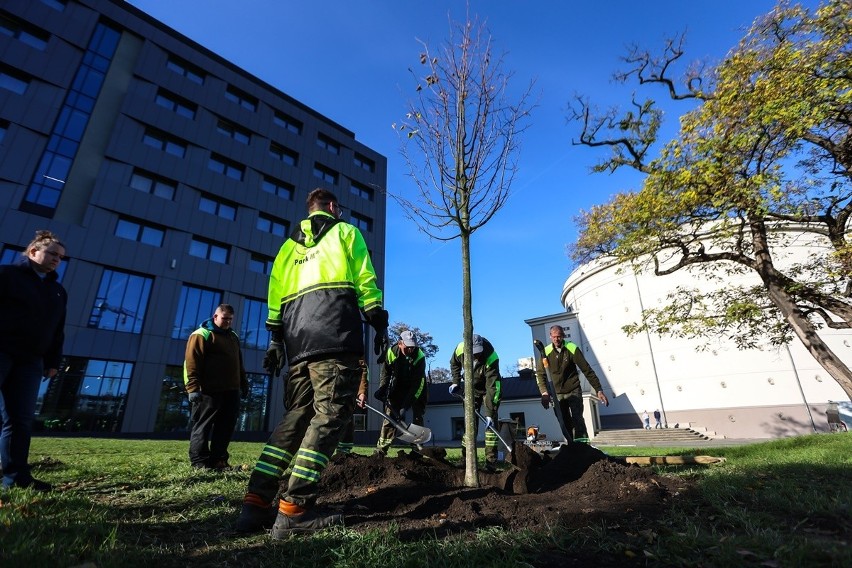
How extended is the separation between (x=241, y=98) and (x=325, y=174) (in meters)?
7.36

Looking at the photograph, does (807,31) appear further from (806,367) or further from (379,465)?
(806,367)

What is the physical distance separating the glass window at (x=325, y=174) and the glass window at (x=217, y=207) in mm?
7277

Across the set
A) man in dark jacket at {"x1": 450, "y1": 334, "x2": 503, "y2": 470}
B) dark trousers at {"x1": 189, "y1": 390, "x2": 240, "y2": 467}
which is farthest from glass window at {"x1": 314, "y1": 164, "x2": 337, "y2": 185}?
dark trousers at {"x1": 189, "y1": 390, "x2": 240, "y2": 467}

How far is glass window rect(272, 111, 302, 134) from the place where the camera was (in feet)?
97.7

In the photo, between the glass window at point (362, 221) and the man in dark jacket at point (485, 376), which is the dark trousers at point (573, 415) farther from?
the glass window at point (362, 221)

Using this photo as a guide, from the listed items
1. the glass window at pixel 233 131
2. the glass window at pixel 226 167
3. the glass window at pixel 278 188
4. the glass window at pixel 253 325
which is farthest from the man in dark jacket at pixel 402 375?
the glass window at pixel 233 131

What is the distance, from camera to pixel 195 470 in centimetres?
456

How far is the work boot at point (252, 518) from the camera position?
2447mm

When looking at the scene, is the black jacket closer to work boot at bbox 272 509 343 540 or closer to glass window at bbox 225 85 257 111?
work boot at bbox 272 509 343 540

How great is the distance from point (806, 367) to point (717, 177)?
2643cm

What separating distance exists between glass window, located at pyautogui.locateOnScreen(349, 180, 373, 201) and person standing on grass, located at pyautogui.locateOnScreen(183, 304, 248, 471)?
28339mm

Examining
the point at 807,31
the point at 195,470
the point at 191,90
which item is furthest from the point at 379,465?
the point at 191,90

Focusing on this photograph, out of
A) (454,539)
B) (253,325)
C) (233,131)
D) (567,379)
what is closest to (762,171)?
(567,379)

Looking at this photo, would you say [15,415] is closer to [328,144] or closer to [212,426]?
[212,426]
